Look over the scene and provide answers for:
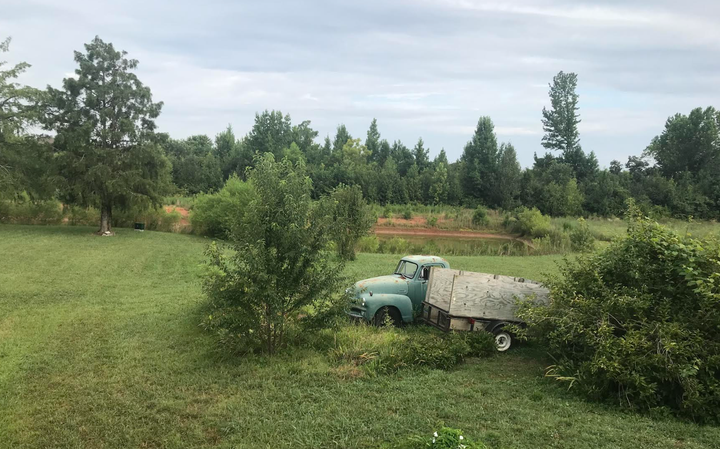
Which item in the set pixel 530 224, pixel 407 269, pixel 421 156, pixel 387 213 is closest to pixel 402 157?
pixel 421 156

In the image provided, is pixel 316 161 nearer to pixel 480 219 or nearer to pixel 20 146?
pixel 480 219

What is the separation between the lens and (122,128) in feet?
79.6

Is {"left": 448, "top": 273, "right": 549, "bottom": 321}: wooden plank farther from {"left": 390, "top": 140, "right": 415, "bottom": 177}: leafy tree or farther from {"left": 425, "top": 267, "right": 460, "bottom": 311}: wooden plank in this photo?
{"left": 390, "top": 140, "right": 415, "bottom": 177}: leafy tree

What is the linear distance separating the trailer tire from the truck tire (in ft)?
7.38

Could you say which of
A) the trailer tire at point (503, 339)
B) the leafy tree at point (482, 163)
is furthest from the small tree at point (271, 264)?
the leafy tree at point (482, 163)

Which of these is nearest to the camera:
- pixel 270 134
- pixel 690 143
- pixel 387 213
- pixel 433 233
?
pixel 433 233

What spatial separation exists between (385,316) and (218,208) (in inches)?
806

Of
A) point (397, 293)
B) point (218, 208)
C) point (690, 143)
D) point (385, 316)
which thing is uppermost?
point (690, 143)

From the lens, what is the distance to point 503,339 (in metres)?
8.91

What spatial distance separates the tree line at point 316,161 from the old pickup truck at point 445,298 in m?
2.83

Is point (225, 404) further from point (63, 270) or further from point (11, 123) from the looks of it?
point (11, 123)

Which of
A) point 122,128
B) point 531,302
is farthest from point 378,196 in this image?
point 531,302

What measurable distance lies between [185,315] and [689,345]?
10.0 m

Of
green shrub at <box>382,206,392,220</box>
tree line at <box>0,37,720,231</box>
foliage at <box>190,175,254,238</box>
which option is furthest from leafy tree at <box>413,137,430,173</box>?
foliage at <box>190,175,254,238</box>
